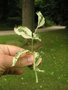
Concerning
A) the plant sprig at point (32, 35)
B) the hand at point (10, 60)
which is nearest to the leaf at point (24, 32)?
the plant sprig at point (32, 35)

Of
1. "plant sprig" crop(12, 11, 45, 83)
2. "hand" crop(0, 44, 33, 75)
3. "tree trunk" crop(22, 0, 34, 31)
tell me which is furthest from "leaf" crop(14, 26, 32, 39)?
"tree trunk" crop(22, 0, 34, 31)

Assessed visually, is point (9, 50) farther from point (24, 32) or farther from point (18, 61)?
point (24, 32)

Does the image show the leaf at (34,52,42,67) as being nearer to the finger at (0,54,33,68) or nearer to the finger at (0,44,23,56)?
the finger at (0,54,33,68)

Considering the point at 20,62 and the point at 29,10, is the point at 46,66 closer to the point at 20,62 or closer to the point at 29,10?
the point at 29,10

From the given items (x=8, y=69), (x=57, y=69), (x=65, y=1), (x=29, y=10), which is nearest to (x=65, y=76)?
(x=57, y=69)

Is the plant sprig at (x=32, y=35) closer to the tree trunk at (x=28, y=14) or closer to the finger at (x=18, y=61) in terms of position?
the finger at (x=18, y=61)

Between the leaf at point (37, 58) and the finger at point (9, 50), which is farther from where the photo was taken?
the finger at point (9, 50)
